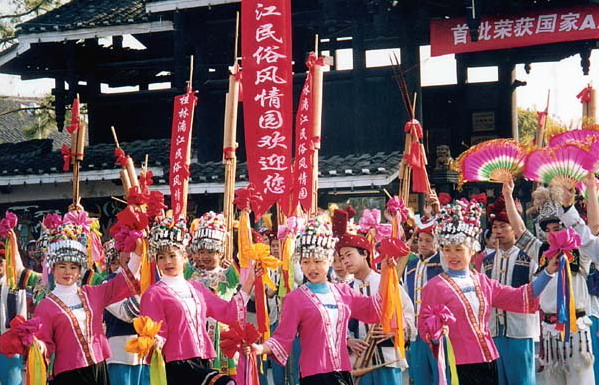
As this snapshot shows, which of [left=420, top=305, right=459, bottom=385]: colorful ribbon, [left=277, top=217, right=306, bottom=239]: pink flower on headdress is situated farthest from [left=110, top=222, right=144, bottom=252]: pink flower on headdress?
[left=420, top=305, right=459, bottom=385]: colorful ribbon

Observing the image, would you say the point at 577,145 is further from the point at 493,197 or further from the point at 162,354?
the point at 493,197

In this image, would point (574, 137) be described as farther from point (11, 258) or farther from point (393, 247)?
Result: point (11, 258)

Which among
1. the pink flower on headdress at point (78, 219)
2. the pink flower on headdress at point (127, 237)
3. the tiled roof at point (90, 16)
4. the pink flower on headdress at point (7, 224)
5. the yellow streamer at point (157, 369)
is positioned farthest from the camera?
the tiled roof at point (90, 16)

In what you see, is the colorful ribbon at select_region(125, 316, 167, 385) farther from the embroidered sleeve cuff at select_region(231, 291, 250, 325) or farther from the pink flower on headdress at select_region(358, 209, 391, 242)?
the pink flower on headdress at select_region(358, 209, 391, 242)

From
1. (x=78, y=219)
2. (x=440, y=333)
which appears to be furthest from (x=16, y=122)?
(x=440, y=333)

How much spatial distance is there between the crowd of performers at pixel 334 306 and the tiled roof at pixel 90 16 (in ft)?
26.9

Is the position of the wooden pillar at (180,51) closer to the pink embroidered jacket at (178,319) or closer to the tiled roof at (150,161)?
the tiled roof at (150,161)

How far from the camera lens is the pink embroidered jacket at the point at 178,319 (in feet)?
26.0

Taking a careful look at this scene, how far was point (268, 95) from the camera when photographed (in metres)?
11.7

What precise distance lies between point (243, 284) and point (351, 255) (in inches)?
43.1

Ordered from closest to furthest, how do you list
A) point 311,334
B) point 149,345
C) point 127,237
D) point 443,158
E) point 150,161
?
point 149,345 → point 311,334 → point 127,237 → point 443,158 → point 150,161

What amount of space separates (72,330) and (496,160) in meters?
3.61

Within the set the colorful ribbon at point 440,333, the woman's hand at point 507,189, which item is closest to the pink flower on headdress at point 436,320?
the colorful ribbon at point 440,333

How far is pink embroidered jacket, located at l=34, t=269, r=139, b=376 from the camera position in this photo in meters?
8.16
